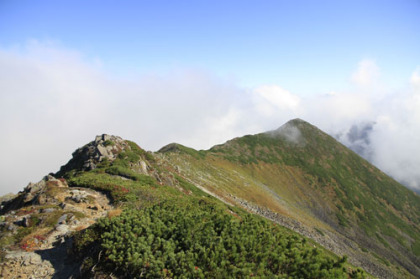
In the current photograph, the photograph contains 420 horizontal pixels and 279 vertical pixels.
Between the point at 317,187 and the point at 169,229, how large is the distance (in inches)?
4129

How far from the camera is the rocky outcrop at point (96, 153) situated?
4247cm

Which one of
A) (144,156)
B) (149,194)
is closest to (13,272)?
(149,194)

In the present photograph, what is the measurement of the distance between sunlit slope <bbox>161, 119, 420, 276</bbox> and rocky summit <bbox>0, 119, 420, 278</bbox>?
0.74m

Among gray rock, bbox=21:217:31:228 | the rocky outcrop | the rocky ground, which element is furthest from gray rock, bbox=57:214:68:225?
the rocky outcrop

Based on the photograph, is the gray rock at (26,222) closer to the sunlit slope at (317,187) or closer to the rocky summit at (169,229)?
the rocky summit at (169,229)

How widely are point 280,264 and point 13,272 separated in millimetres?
17387

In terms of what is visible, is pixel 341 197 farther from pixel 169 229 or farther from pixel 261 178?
pixel 169 229

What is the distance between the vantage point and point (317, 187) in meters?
107

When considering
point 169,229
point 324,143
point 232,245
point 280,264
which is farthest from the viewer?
point 324,143

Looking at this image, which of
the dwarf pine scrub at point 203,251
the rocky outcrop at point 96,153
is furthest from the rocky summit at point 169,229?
the rocky outcrop at point 96,153

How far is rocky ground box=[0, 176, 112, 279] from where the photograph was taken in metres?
16.4

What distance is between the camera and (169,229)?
1647 centimetres

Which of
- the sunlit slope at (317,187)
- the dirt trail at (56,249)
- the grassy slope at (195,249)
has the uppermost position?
the sunlit slope at (317,187)

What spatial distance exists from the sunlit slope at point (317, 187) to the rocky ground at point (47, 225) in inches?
1431
